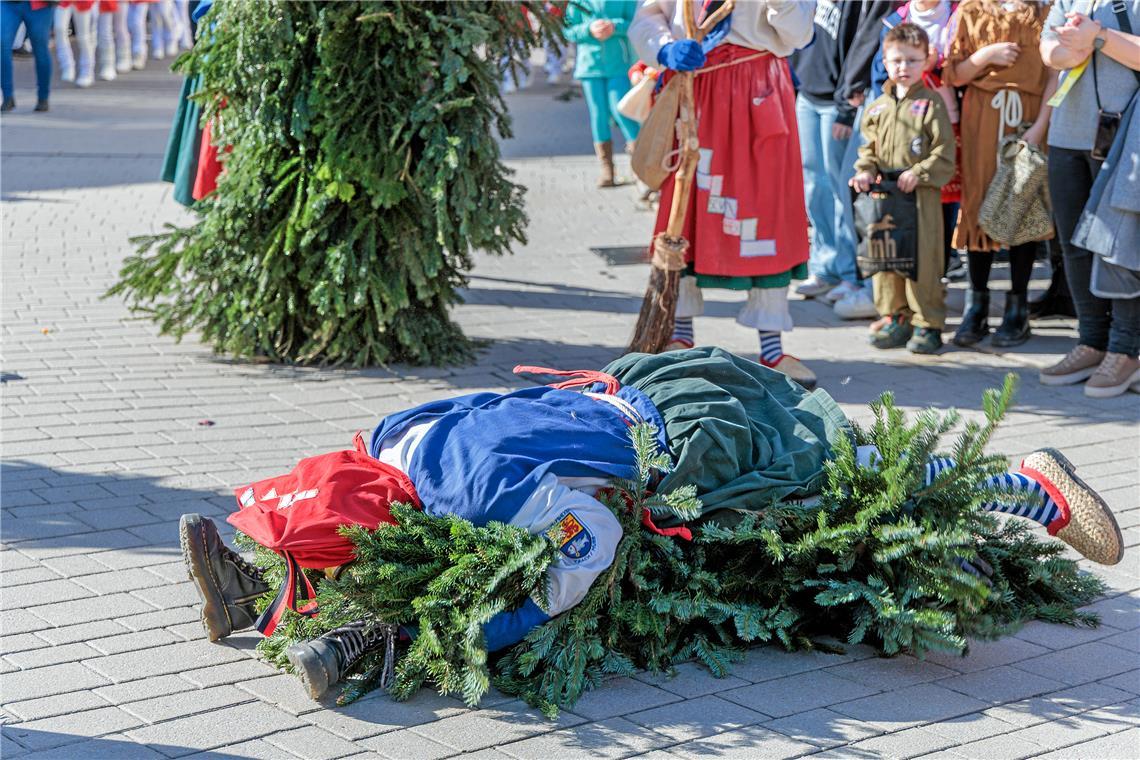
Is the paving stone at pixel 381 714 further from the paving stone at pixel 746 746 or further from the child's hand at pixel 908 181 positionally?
the child's hand at pixel 908 181

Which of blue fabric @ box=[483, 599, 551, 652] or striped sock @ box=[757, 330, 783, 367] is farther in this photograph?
striped sock @ box=[757, 330, 783, 367]

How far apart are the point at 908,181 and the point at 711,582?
389cm

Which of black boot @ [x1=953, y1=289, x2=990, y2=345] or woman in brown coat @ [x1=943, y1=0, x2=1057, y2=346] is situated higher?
woman in brown coat @ [x1=943, y1=0, x2=1057, y2=346]

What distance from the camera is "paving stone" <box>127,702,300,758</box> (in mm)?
3230

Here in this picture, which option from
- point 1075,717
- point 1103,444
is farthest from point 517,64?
point 1075,717

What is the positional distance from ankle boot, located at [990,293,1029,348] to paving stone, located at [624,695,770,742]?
4489 millimetres

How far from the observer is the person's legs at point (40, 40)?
591 inches

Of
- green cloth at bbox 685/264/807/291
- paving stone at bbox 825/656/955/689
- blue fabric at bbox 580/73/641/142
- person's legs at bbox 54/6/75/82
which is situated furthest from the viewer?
person's legs at bbox 54/6/75/82

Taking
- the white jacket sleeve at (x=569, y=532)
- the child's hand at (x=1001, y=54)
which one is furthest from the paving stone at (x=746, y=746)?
the child's hand at (x=1001, y=54)

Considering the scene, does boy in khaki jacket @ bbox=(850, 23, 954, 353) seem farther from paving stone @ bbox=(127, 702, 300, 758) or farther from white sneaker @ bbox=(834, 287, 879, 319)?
paving stone @ bbox=(127, 702, 300, 758)

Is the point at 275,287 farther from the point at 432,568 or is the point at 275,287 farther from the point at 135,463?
the point at 432,568

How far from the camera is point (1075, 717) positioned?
3.42m

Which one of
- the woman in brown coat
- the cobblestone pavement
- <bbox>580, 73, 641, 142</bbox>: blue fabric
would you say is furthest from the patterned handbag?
<bbox>580, 73, 641, 142</bbox>: blue fabric

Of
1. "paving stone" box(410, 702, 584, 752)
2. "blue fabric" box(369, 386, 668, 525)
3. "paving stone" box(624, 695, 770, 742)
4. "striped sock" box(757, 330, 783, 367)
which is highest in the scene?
"blue fabric" box(369, 386, 668, 525)
